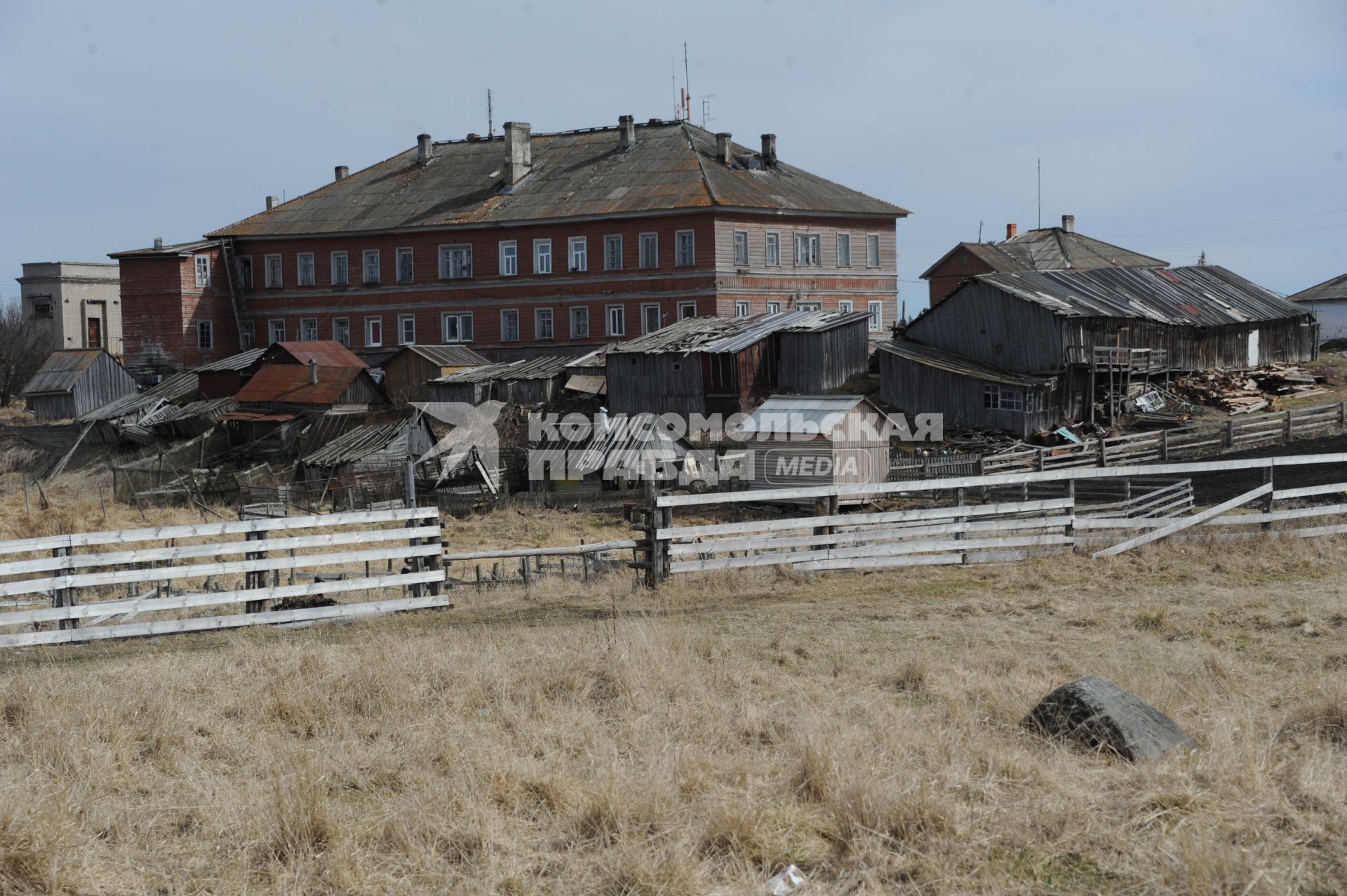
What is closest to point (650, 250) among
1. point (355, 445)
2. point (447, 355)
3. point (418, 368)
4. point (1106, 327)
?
point (447, 355)

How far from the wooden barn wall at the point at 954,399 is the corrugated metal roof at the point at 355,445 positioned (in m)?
18.1

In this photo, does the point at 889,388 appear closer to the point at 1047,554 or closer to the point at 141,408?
the point at 1047,554

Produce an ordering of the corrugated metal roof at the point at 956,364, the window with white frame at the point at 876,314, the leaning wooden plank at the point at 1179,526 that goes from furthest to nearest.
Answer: the window with white frame at the point at 876,314
the corrugated metal roof at the point at 956,364
the leaning wooden plank at the point at 1179,526

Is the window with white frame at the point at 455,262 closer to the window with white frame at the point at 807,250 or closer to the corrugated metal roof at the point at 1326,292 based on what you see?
the window with white frame at the point at 807,250

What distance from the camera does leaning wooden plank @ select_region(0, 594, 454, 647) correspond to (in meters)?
12.3

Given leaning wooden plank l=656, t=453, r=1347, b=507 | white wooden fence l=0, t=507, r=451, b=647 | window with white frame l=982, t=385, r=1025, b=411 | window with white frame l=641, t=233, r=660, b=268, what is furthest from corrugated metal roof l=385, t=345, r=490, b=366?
white wooden fence l=0, t=507, r=451, b=647

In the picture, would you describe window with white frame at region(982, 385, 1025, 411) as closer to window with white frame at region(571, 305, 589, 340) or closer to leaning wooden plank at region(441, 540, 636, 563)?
window with white frame at region(571, 305, 589, 340)

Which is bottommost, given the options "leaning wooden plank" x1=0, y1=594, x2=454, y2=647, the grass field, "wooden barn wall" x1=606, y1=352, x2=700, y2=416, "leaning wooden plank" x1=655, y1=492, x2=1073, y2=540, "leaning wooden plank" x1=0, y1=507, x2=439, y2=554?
the grass field

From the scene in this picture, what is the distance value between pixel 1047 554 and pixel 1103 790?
9498 millimetres

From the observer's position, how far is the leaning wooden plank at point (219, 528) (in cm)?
1232

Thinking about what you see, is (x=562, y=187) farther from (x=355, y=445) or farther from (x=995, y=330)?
(x=995, y=330)

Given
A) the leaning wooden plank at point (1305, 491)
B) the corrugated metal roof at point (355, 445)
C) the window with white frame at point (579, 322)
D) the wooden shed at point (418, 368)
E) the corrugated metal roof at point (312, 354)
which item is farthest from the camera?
the window with white frame at point (579, 322)

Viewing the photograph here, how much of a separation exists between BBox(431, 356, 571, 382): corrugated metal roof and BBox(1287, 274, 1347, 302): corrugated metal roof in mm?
41494

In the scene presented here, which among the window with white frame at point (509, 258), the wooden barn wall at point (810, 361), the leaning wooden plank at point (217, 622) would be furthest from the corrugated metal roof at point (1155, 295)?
the leaning wooden plank at point (217, 622)
